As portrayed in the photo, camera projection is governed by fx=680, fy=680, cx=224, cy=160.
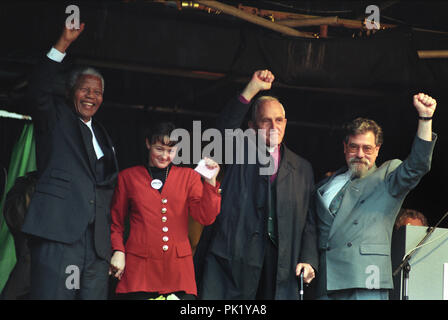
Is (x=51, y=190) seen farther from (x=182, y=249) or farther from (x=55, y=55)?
(x=182, y=249)

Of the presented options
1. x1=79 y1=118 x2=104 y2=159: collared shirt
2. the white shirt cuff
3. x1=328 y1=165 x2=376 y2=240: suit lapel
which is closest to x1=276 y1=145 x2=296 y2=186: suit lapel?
x1=328 y1=165 x2=376 y2=240: suit lapel

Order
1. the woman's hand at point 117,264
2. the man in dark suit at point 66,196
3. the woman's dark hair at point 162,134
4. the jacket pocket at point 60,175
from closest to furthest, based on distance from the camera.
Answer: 1. the man in dark suit at point 66,196
2. the jacket pocket at point 60,175
3. the woman's hand at point 117,264
4. the woman's dark hair at point 162,134

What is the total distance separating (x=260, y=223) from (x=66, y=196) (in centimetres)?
137

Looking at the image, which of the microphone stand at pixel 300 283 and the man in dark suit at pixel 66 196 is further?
the microphone stand at pixel 300 283

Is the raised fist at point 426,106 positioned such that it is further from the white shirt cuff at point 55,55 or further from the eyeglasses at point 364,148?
the white shirt cuff at point 55,55

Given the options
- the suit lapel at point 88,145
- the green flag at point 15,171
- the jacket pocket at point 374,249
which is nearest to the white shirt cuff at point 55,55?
the suit lapel at point 88,145

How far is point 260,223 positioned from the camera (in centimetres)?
483

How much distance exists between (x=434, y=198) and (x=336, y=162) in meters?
1.40

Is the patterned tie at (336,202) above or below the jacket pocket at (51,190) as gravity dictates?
above

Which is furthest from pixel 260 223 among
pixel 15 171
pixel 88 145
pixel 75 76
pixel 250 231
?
pixel 15 171

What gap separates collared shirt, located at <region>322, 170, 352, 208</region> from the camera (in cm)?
502

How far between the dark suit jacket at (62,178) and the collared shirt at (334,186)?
5.15 feet

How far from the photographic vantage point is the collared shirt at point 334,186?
502 cm
